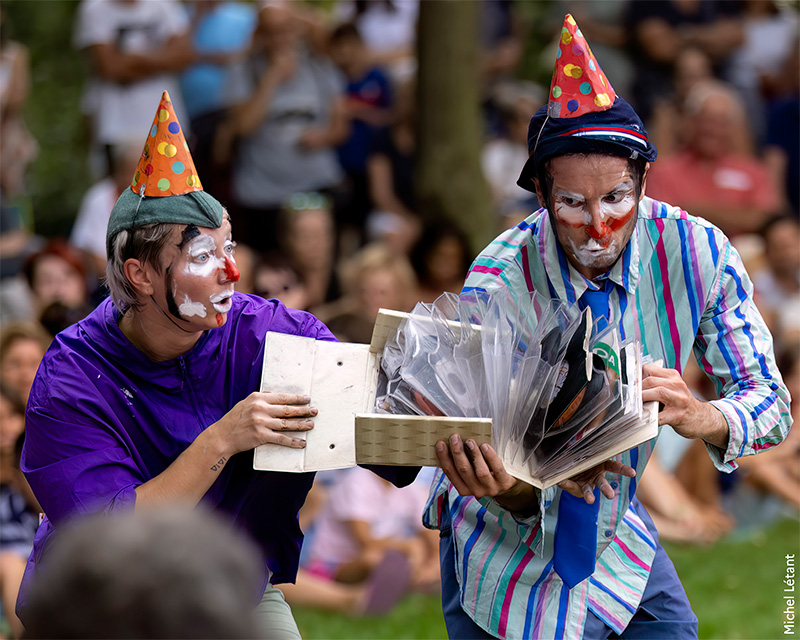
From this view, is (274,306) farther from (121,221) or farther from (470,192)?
(470,192)

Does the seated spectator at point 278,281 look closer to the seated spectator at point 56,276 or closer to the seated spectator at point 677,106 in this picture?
the seated spectator at point 56,276

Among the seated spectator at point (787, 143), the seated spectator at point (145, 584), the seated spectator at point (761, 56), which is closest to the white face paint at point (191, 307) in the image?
the seated spectator at point (145, 584)

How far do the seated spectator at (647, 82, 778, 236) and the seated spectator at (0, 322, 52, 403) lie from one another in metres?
4.38

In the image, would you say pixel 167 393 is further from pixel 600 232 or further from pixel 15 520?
pixel 15 520

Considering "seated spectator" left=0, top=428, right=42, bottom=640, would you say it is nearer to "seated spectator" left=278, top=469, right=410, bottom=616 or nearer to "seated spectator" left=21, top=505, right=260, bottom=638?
"seated spectator" left=278, top=469, right=410, bottom=616

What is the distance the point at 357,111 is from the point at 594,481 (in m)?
6.17

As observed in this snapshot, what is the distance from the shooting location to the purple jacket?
288 cm

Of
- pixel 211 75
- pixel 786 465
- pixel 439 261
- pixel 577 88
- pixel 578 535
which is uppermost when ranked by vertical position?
pixel 211 75

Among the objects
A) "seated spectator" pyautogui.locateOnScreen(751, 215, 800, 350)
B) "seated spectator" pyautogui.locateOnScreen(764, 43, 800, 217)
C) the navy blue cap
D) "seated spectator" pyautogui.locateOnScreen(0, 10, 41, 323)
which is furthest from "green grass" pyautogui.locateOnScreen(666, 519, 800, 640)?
"seated spectator" pyautogui.locateOnScreen(0, 10, 41, 323)

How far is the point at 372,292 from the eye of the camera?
21.9ft

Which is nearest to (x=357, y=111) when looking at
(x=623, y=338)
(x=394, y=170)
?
(x=394, y=170)

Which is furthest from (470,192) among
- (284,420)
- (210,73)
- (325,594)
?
(284,420)

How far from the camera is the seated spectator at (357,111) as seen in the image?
27.9 feet

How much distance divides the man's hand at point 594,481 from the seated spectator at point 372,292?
3674 millimetres
